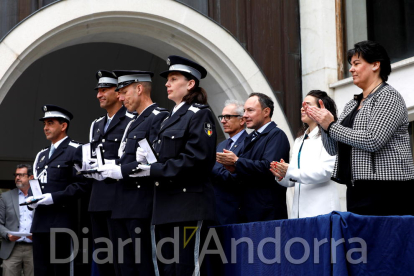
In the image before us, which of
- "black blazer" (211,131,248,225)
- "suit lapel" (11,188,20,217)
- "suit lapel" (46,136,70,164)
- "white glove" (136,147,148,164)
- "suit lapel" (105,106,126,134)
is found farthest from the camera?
"suit lapel" (11,188,20,217)

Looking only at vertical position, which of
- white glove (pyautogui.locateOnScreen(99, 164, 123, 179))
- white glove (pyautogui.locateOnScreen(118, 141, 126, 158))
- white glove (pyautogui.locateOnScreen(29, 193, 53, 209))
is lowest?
white glove (pyautogui.locateOnScreen(29, 193, 53, 209))

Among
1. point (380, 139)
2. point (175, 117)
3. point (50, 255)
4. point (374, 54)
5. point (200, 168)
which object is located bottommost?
point (50, 255)

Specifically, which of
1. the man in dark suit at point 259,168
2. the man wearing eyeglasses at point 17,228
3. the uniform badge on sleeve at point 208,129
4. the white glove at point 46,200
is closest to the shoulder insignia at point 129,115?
the man in dark suit at point 259,168

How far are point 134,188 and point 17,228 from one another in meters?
4.54

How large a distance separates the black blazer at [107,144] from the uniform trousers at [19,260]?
342cm

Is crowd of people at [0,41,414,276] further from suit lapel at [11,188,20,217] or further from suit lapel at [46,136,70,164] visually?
suit lapel at [11,188,20,217]

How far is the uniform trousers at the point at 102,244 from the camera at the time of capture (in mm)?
5039

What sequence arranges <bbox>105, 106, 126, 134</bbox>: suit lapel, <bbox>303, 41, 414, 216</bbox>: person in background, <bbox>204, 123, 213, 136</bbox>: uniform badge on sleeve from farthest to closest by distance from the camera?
1. <bbox>105, 106, 126, 134</bbox>: suit lapel
2. <bbox>204, 123, 213, 136</bbox>: uniform badge on sleeve
3. <bbox>303, 41, 414, 216</bbox>: person in background

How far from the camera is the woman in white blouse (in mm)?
4512

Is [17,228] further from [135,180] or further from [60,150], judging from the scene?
[135,180]

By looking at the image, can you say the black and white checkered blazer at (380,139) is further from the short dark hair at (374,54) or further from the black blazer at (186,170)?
the black blazer at (186,170)

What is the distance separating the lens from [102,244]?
16.7 ft

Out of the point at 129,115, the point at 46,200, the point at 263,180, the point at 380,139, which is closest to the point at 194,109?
the point at 263,180

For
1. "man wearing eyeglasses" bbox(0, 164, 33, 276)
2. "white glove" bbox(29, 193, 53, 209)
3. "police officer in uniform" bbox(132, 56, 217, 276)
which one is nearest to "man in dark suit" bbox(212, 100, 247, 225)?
"police officer in uniform" bbox(132, 56, 217, 276)
